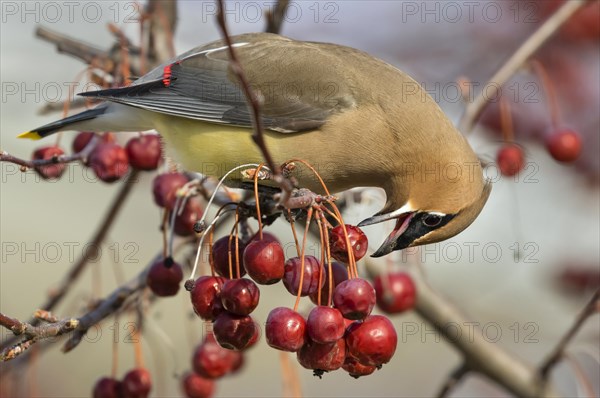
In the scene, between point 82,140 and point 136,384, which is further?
point 82,140

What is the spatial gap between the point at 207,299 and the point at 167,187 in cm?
96

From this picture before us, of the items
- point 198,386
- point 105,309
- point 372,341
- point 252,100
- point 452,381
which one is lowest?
point 198,386

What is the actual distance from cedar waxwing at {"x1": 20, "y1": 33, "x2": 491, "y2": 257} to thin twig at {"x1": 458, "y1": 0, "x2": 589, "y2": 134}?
1.58 ft

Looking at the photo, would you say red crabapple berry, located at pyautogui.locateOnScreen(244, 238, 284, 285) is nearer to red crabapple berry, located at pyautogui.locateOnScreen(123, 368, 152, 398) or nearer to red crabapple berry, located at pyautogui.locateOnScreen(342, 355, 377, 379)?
red crabapple berry, located at pyautogui.locateOnScreen(342, 355, 377, 379)

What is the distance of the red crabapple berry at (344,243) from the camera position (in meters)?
2.32

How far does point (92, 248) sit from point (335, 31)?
2909 millimetres

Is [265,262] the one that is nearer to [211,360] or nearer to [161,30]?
[211,360]

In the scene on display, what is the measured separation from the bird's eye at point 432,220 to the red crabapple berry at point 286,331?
100 centimetres

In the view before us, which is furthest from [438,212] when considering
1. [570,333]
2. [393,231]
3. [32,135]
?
[32,135]

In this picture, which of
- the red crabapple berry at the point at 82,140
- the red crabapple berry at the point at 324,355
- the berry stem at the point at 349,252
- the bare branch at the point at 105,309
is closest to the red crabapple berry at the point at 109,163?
the red crabapple berry at the point at 82,140

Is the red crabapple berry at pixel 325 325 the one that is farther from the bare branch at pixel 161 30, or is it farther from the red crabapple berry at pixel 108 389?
the bare branch at pixel 161 30

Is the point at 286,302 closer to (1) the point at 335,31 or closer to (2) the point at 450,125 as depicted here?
(1) the point at 335,31

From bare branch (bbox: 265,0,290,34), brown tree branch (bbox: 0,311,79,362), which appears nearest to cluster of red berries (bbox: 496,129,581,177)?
bare branch (bbox: 265,0,290,34)

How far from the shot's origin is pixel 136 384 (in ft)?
10.4
